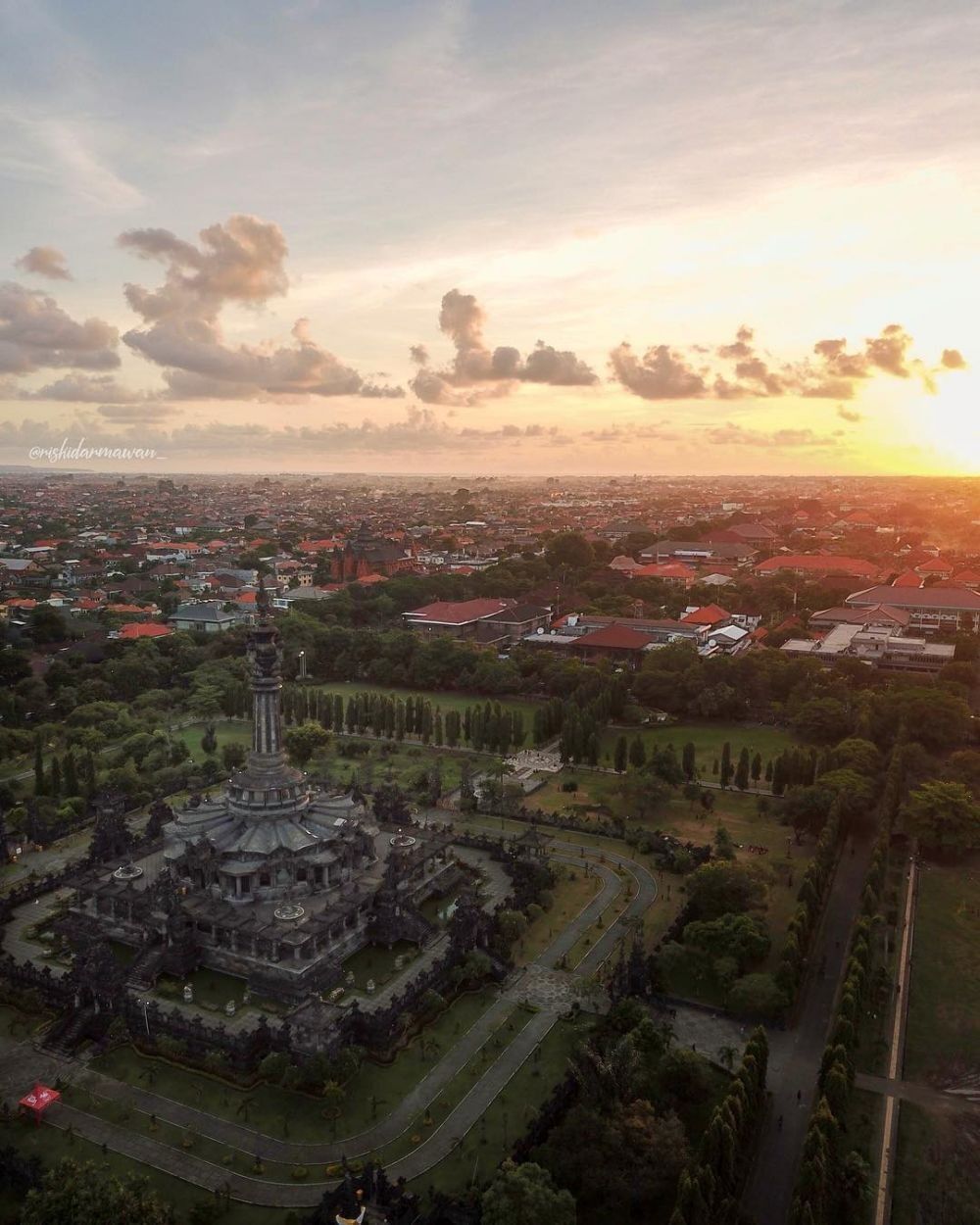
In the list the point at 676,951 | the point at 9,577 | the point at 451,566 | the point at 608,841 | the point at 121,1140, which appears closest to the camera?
the point at 121,1140

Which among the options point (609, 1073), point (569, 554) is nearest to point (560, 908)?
point (609, 1073)

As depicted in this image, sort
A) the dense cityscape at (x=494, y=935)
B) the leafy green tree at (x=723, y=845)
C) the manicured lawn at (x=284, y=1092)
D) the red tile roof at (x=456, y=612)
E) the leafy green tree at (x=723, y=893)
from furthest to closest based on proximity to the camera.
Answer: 1. the red tile roof at (x=456, y=612)
2. the leafy green tree at (x=723, y=845)
3. the leafy green tree at (x=723, y=893)
4. the manicured lawn at (x=284, y=1092)
5. the dense cityscape at (x=494, y=935)

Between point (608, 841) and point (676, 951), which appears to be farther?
point (608, 841)

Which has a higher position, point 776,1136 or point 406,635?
point 406,635

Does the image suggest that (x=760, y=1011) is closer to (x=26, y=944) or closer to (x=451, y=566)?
(x=26, y=944)

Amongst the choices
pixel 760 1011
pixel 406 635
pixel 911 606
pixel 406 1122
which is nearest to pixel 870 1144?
pixel 760 1011

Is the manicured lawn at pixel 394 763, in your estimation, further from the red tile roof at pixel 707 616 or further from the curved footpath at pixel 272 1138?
the red tile roof at pixel 707 616

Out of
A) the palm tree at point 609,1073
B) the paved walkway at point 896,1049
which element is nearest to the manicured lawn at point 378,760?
the paved walkway at point 896,1049

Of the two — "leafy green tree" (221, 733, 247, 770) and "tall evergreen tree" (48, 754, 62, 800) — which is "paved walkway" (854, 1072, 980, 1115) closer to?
"leafy green tree" (221, 733, 247, 770)
